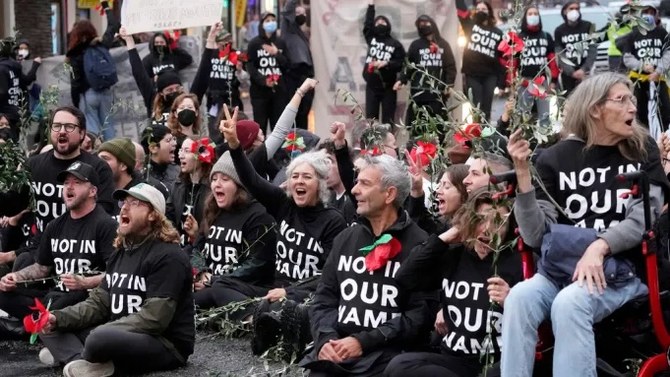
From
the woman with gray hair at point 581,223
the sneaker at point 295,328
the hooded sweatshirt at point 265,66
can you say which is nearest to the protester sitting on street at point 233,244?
the sneaker at point 295,328

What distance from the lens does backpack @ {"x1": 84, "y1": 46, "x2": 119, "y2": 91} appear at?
16.3 meters

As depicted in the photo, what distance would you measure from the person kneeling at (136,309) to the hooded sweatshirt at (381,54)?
24.1 feet

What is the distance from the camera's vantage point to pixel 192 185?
10.6m

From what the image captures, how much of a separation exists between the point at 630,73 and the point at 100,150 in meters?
6.49

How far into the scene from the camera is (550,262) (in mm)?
6363

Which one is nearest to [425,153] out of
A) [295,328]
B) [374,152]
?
[374,152]

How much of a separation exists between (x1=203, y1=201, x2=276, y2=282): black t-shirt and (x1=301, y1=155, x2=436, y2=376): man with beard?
6.79 feet

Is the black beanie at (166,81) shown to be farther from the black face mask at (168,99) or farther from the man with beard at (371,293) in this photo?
the man with beard at (371,293)

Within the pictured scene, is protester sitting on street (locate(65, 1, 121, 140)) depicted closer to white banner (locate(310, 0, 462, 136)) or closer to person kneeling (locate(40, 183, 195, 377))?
white banner (locate(310, 0, 462, 136))

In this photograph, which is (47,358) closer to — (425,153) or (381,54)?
(425,153)

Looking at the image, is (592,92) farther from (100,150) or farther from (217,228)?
(100,150)

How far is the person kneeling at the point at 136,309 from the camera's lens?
26.7 ft

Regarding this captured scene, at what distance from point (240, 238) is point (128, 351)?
181cm

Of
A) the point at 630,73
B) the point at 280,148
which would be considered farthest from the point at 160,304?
the point at 630,73
